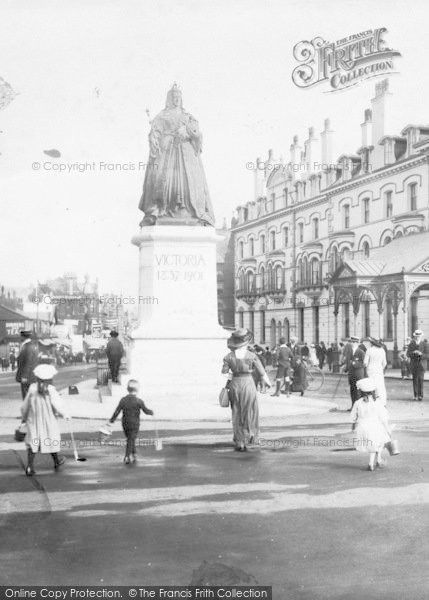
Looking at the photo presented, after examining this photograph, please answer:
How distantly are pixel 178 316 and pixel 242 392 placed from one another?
7459 millimetres

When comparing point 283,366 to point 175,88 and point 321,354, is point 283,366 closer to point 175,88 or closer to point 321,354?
point 175,88

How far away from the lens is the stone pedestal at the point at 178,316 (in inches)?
690

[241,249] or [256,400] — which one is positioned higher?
[241,249]

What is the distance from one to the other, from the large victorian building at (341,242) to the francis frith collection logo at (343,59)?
1502cm

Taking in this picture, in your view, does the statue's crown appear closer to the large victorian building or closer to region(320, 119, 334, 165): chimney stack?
the large victorian building

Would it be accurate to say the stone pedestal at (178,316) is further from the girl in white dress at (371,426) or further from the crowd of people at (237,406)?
the girl in white dress at (371,426)

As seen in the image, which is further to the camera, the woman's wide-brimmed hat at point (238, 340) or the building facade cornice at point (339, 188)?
the building facade cornice at point (339, 188)

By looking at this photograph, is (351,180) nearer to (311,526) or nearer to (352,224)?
(352,224)

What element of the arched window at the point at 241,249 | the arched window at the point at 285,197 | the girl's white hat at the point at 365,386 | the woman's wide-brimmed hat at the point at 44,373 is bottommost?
the girl's white hat at the point at 365,386

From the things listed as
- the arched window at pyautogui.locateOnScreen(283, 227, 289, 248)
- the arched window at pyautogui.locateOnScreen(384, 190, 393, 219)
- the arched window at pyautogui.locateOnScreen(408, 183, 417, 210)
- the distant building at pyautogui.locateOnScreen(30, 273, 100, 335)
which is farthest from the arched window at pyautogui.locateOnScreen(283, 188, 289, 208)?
the distant building at pyautogui.locateOnScreen(30, 273, 100, 335)

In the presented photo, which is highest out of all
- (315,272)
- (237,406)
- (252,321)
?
(315,272)

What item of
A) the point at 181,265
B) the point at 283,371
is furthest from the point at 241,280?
the point at 181,265

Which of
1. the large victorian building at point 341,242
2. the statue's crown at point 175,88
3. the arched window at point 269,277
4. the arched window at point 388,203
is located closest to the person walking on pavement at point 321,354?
the large victorian building at point 341,242

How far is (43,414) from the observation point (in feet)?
30.8
